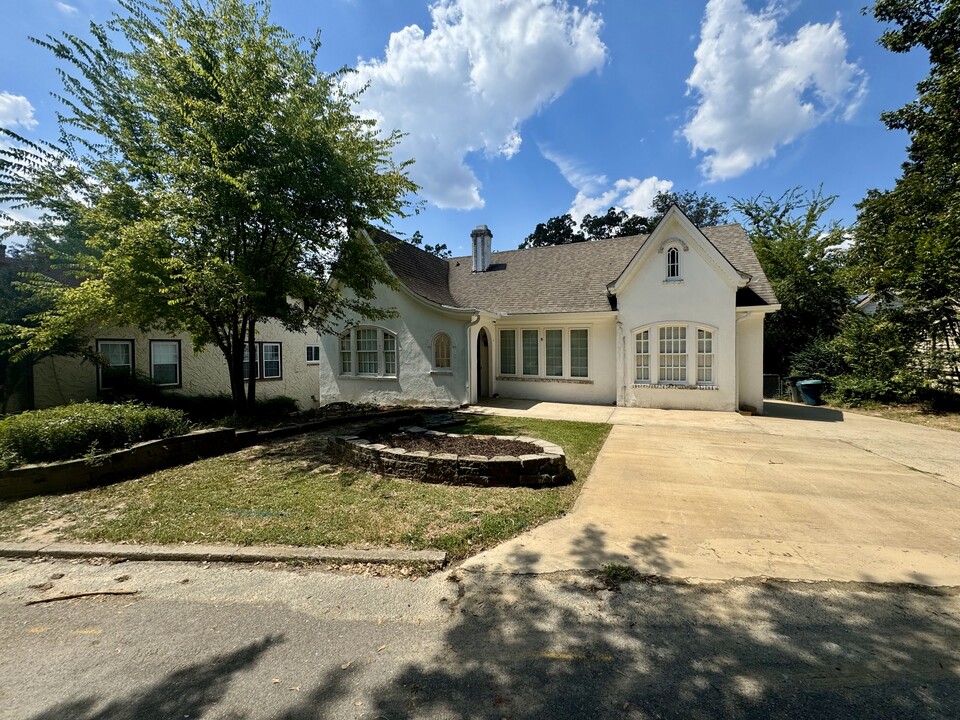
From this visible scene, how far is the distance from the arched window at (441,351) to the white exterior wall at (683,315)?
5.98m

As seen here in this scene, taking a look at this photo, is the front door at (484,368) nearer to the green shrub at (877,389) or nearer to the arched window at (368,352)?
the arched window at (368,352)

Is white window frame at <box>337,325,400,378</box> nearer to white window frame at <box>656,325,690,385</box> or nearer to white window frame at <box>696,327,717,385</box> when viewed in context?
white window frame at <box>656,325,690,385</box>

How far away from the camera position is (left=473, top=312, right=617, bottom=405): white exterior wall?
45.8 ft

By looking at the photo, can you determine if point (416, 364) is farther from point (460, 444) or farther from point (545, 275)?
point (460, 444)

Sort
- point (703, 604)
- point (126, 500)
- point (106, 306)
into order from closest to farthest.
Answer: point (703, 604)
point (126, 500)
point (106, 306)

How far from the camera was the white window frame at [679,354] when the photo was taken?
1252 cm

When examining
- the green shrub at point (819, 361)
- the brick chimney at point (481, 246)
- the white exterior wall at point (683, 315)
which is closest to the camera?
the white exterior wall at point (683, 315)

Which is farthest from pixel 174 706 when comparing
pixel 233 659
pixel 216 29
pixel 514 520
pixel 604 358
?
pixel 604 358

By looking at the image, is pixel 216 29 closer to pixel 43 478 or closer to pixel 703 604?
pixel 43 478

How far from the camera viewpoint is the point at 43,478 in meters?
5.72

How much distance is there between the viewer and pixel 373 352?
49.7 feet

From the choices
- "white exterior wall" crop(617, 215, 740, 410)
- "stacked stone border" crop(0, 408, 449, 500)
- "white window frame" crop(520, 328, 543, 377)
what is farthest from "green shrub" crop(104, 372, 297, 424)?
"white exterior wall" crop(617, 215, 740, 410)

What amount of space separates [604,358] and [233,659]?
13.1 meters

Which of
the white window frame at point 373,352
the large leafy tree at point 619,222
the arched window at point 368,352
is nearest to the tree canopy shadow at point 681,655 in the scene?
the white window frame at point 373,352
